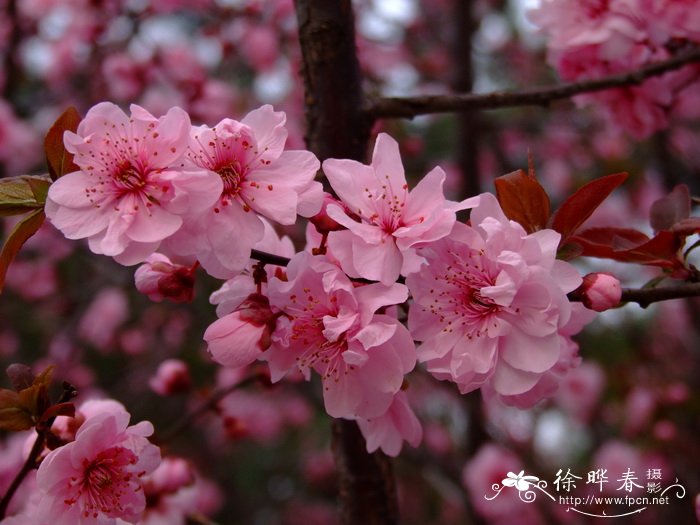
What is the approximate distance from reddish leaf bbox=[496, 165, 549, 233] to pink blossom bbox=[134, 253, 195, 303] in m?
0.36

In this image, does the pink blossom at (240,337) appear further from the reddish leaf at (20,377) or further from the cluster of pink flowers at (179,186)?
the reddish leaf at (20,377)

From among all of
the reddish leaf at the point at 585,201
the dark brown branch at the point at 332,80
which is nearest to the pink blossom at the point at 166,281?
the dark brown branch at the point at 332,80

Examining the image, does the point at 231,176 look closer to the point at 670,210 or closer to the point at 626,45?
the point at 670,210

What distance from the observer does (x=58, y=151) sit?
0.76 metres

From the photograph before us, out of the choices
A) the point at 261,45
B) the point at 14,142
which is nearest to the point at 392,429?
the point at 14,142

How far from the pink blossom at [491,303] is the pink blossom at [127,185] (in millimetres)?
249

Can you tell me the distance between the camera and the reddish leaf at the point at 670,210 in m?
0.87

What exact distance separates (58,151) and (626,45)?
940 mm

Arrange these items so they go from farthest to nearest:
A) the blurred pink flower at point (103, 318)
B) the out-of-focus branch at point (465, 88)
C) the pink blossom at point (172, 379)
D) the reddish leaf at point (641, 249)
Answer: the blurred pink flower at point (103, 318) → the out-of-focus branch at point (465, 88) → the pink blossom at point (172, 379) → the reddish leaf at point (641, 249)

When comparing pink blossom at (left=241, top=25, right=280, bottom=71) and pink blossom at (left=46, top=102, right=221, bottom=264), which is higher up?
pink blossom at (left=46, top=102, right=221, bottom=264)

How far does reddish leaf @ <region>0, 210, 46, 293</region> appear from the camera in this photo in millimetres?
729

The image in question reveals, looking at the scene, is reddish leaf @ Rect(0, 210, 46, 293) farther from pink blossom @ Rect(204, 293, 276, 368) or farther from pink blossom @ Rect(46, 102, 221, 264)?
pink blossom @ Rect(204, 293, 276, 368)

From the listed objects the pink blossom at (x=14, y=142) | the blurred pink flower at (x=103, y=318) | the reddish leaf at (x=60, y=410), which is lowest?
the blurred pink flower at (x=103, y=318)

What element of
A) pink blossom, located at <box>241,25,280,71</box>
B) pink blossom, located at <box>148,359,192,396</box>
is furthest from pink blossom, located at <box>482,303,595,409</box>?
pink blossom, located at <box>241,25,280,71</box>
